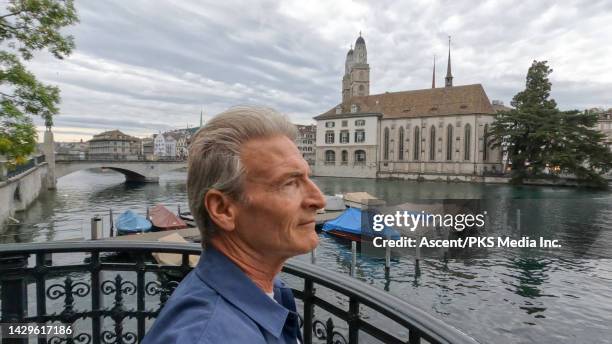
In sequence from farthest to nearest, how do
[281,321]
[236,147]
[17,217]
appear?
[17,217], [236,147], [281,321]

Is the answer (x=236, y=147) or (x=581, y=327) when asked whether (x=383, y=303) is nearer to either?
(x=236, y=147)

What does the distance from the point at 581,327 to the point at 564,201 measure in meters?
29.6

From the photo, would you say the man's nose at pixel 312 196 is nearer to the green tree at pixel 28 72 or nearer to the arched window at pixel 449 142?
the green tree at pixel 28 72

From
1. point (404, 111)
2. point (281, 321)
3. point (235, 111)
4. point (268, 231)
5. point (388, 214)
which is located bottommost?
point (388, 214)

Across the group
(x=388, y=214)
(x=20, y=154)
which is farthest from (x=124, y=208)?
(x=20, y=154)

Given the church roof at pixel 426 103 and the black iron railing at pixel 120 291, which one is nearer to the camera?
the black iron railing at pixel 120 291

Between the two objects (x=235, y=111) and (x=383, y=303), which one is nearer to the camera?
(x=235, y=111)

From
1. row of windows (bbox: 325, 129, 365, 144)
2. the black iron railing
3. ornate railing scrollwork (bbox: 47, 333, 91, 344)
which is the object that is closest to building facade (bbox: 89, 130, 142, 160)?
row of windows (bbox: 325, 129, 365, 144)

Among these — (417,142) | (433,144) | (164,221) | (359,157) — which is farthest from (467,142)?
(164,221)

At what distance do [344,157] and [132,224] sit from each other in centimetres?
6317

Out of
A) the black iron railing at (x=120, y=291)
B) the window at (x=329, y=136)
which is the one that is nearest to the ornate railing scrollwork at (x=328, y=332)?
the black iron railing at (x=120, y=291)

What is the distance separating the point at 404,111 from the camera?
77750 millimetres

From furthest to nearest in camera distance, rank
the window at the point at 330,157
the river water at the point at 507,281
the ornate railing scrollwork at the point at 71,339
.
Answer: the window at the point at 330,157 → the river water at the point at 507,281 → the ornate railing scrollwork at the point at 71,339

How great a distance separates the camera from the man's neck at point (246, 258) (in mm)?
1153
